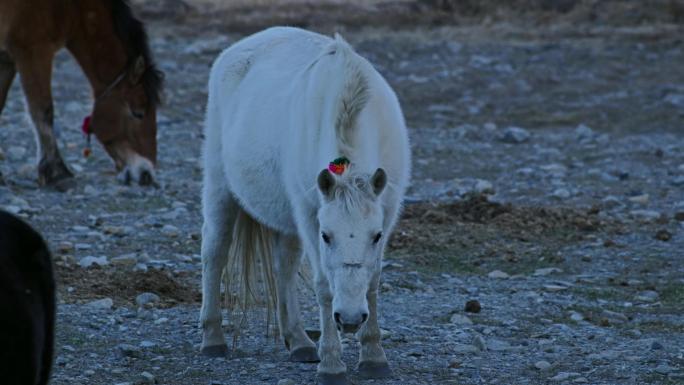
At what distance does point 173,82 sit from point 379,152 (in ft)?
40.9

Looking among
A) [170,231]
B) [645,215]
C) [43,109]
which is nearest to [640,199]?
[645,215]

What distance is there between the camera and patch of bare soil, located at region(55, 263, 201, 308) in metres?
8.11

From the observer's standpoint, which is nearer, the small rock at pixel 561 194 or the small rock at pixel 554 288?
the small rock at pixel 554 288

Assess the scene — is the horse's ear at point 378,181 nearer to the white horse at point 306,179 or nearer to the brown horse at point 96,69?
the white horse at point 306,179

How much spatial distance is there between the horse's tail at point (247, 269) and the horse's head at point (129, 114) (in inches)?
198

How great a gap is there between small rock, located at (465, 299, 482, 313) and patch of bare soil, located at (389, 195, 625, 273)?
123 centimetres

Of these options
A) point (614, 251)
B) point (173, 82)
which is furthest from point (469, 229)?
point (173, 82)

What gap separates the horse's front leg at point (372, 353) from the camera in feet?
21.4

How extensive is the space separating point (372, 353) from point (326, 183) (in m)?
1.10

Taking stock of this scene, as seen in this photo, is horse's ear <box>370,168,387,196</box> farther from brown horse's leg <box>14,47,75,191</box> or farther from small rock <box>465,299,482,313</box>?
brown horse's leg <box>14,47,75,191</box>

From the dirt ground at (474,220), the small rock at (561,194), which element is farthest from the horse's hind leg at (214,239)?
the small rock at (561,194)

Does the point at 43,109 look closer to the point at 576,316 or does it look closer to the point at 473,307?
the point at 473,307

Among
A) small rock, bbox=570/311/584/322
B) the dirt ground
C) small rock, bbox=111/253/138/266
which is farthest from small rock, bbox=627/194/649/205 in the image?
small rock, bbox=111/253/138/266

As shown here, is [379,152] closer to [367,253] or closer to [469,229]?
[367,253]
